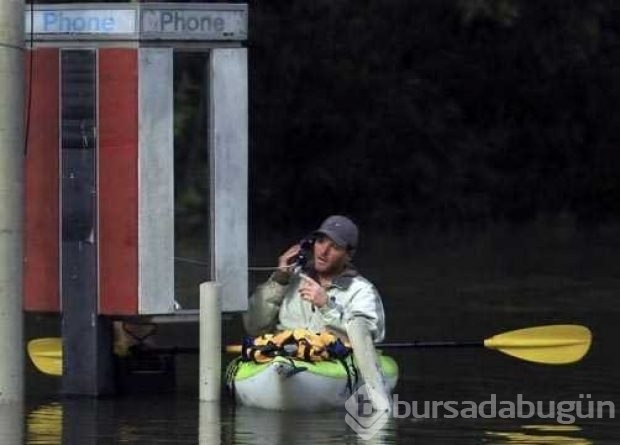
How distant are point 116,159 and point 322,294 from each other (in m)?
1.38

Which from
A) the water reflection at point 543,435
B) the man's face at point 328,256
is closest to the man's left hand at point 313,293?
the man's face at point 328,256

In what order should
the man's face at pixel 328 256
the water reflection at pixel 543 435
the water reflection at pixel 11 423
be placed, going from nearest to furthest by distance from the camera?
1. the water reflection at pixel 11 423
2. the water reflection at pixel 543 435
3. the man's face at pixel 328 256

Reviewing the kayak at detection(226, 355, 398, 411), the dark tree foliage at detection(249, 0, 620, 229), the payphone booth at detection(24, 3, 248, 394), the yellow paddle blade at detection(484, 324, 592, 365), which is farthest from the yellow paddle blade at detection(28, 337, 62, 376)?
the dark tree foliage at detection(249, 0, 620, 229)

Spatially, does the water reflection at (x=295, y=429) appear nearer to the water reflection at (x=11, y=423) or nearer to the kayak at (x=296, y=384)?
the kayak at (x=296, y=384)

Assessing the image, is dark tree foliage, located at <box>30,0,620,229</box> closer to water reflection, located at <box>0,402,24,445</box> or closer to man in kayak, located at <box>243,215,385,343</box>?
man in kayak, located at <box>243,215,385,343</box>

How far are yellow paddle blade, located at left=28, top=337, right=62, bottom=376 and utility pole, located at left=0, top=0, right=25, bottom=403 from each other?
196cm

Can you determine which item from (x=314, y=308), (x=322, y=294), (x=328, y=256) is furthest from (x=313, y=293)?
(x=328, y=256)

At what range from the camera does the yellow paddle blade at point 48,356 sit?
1432cm

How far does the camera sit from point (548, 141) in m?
33.2

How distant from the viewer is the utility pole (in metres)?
12.0

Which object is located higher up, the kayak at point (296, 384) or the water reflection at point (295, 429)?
the kayak at point (296, 384)

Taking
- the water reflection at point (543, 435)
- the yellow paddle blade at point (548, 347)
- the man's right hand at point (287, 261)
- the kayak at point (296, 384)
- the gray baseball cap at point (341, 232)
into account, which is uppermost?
the gray baseball cap at point (341, 232)

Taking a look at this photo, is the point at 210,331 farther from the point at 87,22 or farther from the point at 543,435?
the point at 543,435

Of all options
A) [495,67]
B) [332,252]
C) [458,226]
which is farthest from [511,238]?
[332,252]
